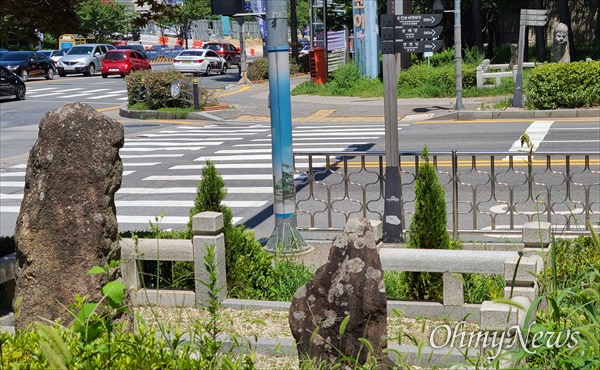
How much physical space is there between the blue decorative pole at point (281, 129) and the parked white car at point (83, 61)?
4441 centimetres

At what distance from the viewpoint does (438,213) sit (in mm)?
8031

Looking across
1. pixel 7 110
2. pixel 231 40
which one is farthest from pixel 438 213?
pixel 231 40

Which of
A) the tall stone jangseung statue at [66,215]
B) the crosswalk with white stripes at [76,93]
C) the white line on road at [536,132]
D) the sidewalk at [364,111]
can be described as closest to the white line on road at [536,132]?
the white line on road at [536,132]

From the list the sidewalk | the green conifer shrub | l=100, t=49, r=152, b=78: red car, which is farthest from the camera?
l=100, t=49, r=152, b=78: red car

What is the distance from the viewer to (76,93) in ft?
130

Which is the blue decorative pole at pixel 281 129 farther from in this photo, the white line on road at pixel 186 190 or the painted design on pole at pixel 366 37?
the painted design on pole at pixel 366 37

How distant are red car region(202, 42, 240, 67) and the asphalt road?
29385 mm

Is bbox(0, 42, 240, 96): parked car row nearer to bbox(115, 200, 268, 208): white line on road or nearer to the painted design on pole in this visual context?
the painted design on pole

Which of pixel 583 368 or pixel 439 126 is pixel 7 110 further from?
pixel 583 368

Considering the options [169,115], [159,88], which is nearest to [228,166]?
[169,115]

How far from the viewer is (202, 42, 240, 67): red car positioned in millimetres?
58812

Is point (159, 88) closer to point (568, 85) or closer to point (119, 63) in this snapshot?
point (568, 85)

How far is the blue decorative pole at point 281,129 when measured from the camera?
31.9 feet

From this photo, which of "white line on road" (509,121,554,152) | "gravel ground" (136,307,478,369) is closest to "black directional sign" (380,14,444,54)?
"gravel ground" (136,307,478,369)
